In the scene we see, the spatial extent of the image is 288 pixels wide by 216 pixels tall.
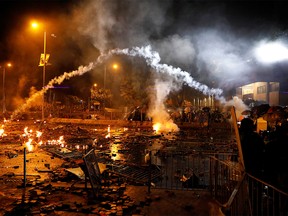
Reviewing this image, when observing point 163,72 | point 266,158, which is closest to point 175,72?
point 163,72

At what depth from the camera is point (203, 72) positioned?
35719 millimetres

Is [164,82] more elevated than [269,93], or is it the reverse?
[164,82]

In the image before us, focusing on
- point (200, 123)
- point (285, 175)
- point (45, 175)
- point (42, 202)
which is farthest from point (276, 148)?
point (200, 123)

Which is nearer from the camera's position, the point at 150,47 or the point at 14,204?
the point at 14,204

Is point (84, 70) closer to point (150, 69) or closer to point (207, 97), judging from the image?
point (150, 69)

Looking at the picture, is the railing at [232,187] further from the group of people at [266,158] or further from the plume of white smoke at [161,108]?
the plume of white smoke at [161,108]

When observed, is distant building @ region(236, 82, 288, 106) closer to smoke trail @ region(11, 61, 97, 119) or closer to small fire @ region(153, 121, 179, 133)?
small fire @ region(153, 121, 179, 133)

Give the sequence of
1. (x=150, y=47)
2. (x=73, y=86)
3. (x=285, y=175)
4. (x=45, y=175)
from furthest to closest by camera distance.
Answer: (x=73, y=86) < (x=150, y=47) < (x=45, y=175) < (x=285, y=175)

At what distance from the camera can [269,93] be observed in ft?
82.7

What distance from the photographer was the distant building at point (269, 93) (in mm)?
22562

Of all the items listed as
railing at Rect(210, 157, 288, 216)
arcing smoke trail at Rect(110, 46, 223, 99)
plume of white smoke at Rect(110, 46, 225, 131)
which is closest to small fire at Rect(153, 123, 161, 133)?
plume of white smoke at Rect(110, 46, 225, 131)

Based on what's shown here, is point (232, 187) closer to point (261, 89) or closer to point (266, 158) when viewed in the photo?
point (266, 158)

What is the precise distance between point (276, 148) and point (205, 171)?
4.42 metres

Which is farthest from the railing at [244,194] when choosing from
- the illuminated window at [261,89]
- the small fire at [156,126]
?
the illuminated window at [261,89]
